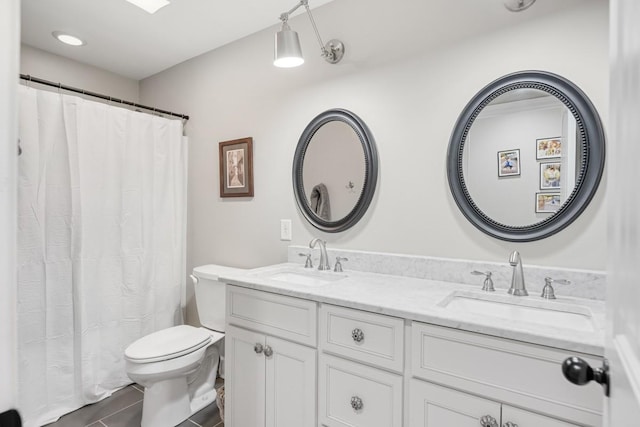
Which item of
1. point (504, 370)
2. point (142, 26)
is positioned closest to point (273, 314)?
point (504, 370)

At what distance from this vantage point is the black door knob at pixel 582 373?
2.11 ft

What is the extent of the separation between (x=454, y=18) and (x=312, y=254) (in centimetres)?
141

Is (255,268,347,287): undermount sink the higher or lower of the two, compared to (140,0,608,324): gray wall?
lower

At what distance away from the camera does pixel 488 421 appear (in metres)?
1.03

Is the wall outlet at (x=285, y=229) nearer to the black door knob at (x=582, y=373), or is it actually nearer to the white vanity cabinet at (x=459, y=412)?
the white vanity cabinet at (x=459, y=412)

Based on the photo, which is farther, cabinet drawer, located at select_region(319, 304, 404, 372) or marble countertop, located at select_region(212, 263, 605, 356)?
cabinet drawer, located at select_region(319, 304, 404, 372)

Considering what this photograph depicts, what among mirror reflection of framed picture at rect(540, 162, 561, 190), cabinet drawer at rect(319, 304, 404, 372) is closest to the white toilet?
cabinet drawer at rect(319, 304, 404, 372)

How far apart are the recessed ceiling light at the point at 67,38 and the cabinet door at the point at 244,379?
2.25m

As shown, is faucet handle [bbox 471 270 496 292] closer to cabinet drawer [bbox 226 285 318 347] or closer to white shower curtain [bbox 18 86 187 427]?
cabinet drawer [bbox 226 285 318 347]

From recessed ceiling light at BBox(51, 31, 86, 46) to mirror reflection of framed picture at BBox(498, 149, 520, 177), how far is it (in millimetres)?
2776

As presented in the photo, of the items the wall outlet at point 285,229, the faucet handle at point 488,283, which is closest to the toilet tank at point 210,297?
the wall outlet at point 285,229

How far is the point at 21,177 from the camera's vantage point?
1867 millimetres

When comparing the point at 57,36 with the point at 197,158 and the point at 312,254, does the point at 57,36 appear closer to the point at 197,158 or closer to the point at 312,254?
the point at 197,158

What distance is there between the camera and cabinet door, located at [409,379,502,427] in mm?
1038
